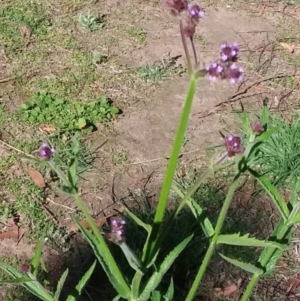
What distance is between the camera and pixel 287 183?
132 inches

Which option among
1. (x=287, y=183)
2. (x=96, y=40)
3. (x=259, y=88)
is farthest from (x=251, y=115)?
(x=96, y=40)

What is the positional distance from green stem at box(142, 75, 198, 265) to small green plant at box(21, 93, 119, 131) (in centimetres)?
183

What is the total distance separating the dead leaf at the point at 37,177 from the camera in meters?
3.26

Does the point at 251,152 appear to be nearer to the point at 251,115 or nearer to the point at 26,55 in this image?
the point at 251,115

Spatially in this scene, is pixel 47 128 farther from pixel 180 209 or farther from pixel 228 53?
pixel 228 53

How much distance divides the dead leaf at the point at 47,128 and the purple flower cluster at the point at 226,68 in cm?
225

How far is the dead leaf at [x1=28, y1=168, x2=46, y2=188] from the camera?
10.7 ft

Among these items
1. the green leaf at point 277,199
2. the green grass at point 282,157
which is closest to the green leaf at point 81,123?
the green grass at point 282,157

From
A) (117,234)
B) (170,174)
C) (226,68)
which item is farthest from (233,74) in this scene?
(117,234)

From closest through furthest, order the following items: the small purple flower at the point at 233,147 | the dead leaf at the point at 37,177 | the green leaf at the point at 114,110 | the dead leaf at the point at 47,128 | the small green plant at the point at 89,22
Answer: the small purple flower at the point at 233,147 → the dead leaf at the point at 37,177 → the dead leaf at the point at 47,128 → the green leaf at the point at 114,110 → the small green plant at the point at 89,22

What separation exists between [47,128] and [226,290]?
138 cm

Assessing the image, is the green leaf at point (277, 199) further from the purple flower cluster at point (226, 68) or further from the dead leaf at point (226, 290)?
the dead leaf at point (226, 290)

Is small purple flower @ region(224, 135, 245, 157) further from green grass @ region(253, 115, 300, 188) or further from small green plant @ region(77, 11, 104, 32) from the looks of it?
small green plant @ region(77, 11, 104, 32)

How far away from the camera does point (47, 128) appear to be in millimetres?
3596
